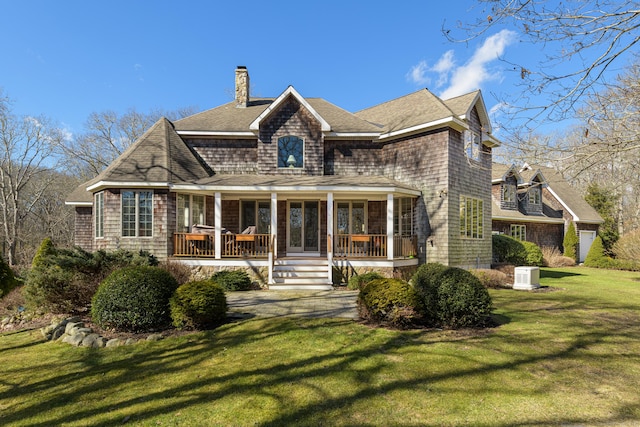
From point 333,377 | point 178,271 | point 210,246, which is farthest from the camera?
point 210,246

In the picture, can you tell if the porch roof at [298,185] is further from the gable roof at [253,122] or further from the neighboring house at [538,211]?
the neighboring house at [538,211]

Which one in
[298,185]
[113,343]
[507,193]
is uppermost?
[507,193]

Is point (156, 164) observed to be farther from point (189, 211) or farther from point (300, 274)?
point (300, 274)

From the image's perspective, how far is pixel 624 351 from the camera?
5.65m

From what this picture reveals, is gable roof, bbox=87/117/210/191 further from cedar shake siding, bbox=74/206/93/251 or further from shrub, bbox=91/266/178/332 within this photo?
shrub, bbox=91/266/178/332

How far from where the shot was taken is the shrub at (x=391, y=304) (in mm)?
6699

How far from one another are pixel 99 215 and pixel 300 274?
8.70m

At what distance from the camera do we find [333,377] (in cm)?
464

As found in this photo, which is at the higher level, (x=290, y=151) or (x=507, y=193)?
(x=290, y=151)

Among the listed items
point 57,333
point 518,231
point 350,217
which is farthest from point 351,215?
point 518,231

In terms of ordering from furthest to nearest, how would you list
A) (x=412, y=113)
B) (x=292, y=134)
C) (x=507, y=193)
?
(x=507, y=193), (x=292, y=134), (x=412, y=113)

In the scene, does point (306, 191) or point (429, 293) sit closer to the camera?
point (429, 293)

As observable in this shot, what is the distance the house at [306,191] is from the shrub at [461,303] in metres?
5.13

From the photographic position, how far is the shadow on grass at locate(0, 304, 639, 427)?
3.92 meters
